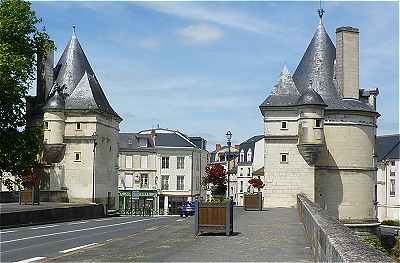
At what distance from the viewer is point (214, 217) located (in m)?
17.1

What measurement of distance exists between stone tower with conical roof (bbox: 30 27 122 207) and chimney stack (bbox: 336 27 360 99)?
17.9 metres

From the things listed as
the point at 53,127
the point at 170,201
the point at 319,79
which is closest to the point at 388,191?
the point at 170,201

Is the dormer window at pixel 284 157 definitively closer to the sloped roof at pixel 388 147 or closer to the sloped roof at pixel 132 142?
the sloped roof at pixel 388 147

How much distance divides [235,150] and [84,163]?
203 ft

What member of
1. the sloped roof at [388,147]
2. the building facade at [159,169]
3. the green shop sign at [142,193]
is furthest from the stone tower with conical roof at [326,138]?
the green shop sign at [142,193]

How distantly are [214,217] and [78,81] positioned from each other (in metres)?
33.3

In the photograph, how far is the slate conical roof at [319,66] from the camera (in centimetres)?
4550

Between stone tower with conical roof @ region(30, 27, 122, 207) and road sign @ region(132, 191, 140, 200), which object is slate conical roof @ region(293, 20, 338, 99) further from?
road sign @ region(132, 191, 140, 200)

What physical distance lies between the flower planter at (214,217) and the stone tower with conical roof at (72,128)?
30652 millimetres

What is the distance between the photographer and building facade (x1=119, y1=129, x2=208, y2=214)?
237ft

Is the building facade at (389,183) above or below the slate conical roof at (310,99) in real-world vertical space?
below

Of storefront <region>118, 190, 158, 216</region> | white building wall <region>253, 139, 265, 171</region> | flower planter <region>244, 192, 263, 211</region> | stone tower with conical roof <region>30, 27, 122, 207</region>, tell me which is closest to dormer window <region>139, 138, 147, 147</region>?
storefront <region>118, 190, 158, 216</region>

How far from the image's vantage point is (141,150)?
74.1 metres

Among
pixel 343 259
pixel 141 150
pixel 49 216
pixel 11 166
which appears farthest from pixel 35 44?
pixel 141 150
